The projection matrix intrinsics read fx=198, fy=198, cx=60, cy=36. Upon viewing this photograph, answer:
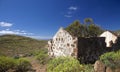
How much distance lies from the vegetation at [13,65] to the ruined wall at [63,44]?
194 inches

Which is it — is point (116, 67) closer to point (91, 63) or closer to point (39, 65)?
point (91, 63)

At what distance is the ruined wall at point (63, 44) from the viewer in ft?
81.1

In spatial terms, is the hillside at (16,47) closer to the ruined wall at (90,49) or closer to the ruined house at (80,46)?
the ruined house at (80,46)

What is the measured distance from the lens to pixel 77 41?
79.4ft

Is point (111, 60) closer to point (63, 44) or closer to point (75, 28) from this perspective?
point (63, 44)

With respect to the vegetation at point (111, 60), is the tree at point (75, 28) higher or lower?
higher

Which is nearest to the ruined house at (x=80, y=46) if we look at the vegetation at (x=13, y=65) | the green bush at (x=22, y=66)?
the green bush at (x=22, y=66)

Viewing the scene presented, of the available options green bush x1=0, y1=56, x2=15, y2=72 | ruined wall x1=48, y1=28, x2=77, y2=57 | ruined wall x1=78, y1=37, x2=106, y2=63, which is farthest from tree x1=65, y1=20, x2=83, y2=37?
green bush x1=0, y1=56, x2=15, y2=72

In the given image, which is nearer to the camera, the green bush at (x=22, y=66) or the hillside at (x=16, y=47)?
the green bush at (x=22, y=66)

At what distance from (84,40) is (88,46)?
1034 mm

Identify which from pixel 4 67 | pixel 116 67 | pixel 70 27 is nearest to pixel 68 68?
pixel 116 67

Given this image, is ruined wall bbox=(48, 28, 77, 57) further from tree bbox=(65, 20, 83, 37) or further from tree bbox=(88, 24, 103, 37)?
tree bbox=(88, 24, 103, 37)

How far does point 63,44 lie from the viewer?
2673 centimetres

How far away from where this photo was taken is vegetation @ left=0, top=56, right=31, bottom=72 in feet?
83.5
